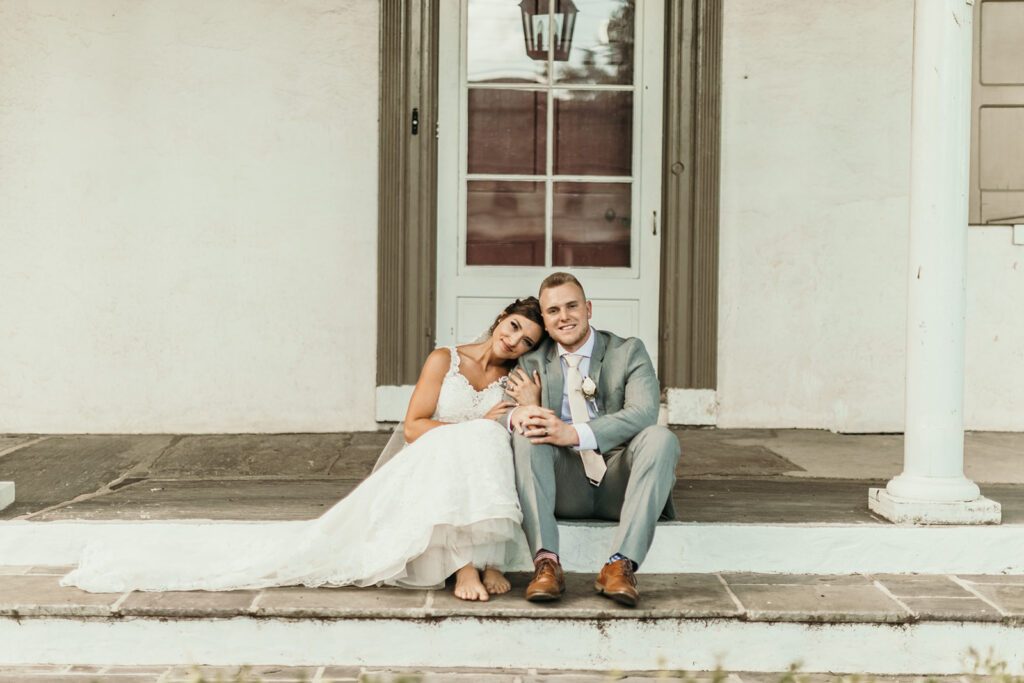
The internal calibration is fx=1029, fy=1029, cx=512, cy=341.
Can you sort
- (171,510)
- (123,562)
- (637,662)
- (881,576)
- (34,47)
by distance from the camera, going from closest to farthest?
(637,662) < (123,562) < (881,576) < (171,510) < (34,47)

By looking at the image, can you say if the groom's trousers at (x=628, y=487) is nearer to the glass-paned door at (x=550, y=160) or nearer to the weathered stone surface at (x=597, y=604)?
the weathered stone surface at (x=597, y=604)

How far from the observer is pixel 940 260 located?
3.90 metres

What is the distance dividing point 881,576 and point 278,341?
3394 millimetres

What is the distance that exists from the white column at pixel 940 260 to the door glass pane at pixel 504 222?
2.36 metres

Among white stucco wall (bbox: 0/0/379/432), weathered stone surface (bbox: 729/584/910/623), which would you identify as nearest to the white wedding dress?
weathered stone surface (bbox: 729/584/910/623)

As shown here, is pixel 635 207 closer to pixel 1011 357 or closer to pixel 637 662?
pixel 1011 357

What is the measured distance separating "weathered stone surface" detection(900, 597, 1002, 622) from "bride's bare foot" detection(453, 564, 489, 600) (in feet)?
4.56

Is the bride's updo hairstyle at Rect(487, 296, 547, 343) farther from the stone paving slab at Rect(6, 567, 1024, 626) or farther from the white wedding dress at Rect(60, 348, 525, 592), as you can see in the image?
the stone paving slab at Rect(6, 567, 1024, 626)

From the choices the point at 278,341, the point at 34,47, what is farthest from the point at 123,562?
the point at 34,47

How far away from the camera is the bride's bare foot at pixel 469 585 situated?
331 cm

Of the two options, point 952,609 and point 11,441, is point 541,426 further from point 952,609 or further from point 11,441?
point 11,441

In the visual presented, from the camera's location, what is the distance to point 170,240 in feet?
18.5

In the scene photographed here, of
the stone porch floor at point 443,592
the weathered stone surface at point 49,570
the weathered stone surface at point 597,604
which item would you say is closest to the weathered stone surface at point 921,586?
the stone porch floor at point 443,592

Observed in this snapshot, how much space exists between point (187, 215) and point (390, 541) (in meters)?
2.94
